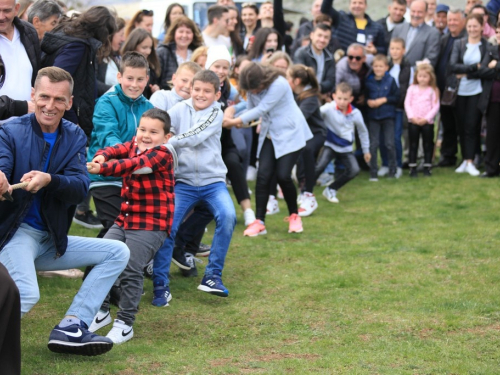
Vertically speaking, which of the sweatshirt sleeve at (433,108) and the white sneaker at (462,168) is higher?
the sweatshirt sleeve at (433,108)

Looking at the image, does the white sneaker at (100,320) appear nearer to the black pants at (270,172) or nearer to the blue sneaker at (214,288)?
the blue sneaker at (214,288)

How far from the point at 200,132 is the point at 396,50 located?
688cm

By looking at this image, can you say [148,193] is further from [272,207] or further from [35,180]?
[272,207]

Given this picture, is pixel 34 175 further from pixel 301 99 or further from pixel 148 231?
pixel 301 99

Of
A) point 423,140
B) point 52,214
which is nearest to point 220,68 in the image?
point 52,214

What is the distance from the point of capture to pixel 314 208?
1028cm

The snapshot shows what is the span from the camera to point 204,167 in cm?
Answer: 656

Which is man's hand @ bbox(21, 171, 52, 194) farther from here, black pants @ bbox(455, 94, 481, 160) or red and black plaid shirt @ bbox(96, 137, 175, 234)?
black pants @ bbox(455, 94, 481, 160)

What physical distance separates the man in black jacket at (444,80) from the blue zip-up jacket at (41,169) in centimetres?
927

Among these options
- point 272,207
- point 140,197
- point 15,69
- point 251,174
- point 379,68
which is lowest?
point 251,174

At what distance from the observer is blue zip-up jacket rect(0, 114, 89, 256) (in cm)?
459

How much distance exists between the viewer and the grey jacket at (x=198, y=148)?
21.5 ft

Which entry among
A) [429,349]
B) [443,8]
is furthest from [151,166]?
[443,8]

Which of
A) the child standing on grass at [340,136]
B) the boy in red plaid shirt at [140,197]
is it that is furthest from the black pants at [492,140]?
the boy in red plaid shirt at [140,197]
